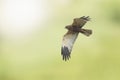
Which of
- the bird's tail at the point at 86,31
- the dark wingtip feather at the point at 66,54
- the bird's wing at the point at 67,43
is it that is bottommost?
the dark wingtip feather at the point at 66,54

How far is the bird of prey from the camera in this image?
1.86m

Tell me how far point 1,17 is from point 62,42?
0.27 m

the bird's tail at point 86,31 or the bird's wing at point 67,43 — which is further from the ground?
the bird's tail at point 86,31

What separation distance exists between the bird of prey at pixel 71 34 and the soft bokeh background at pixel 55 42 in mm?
17

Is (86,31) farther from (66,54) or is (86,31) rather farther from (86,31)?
(66,54)

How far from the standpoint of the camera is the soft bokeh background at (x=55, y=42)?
1863mm

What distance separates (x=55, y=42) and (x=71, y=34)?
0.25 ft

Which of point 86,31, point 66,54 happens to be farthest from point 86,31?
point 66,54

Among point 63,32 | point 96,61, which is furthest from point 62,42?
point 96,61

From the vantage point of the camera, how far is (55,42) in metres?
1.88

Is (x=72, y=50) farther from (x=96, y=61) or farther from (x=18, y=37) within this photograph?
(x=18, y=37)

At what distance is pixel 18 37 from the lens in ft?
6.18

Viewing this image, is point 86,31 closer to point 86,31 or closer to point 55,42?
point 86,31

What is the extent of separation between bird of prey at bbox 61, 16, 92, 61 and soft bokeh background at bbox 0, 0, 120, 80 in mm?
17
